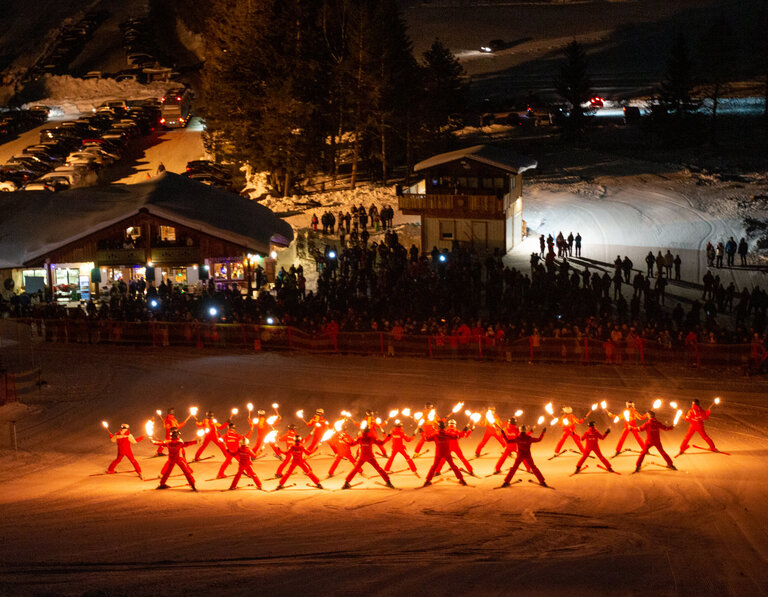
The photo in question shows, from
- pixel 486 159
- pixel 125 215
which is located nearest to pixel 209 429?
pixel 125 215

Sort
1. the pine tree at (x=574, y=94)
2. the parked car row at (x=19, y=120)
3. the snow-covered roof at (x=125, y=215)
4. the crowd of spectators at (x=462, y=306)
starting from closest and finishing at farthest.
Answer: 1. the crowd of spectators at (x=462, y=306)
2. the snow-covered roof at (x=125, y=215)
3. the pine tree at (x=574, y=94)
4. the parked car row at (x=19, y=120)

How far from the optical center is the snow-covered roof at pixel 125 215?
31422 mm

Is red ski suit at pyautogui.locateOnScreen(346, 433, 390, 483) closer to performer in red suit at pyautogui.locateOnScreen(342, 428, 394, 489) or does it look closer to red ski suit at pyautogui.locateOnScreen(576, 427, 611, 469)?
performer in red suit at pyautogui.locateOnScreen(342, 428, 394, 489)

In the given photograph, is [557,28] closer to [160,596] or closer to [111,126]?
[111,126]

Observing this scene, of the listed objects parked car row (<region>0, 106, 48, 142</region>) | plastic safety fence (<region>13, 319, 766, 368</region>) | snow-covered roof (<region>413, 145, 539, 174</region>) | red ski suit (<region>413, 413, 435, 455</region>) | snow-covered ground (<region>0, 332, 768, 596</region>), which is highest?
parked car row (<region>0, 106, 48, 142</region>)

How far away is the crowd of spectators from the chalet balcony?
474 centimetres

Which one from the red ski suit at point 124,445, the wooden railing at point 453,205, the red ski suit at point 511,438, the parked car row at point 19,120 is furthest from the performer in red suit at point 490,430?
the parked car row at point 19,120

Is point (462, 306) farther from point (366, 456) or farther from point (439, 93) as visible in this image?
point (439, 93)

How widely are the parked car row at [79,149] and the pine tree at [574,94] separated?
2278cm

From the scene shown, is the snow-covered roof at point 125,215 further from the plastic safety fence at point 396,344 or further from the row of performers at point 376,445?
the row of performers at point 376,445

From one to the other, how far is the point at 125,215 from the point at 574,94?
27581 mm

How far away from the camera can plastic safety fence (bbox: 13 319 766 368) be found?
77.2ft

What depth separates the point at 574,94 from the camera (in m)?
50.5

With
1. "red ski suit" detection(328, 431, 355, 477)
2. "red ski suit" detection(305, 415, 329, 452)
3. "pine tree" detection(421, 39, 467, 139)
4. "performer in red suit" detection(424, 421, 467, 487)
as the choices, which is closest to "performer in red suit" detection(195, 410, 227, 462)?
"red ski suit" detection(305, 415, 329, 452)
